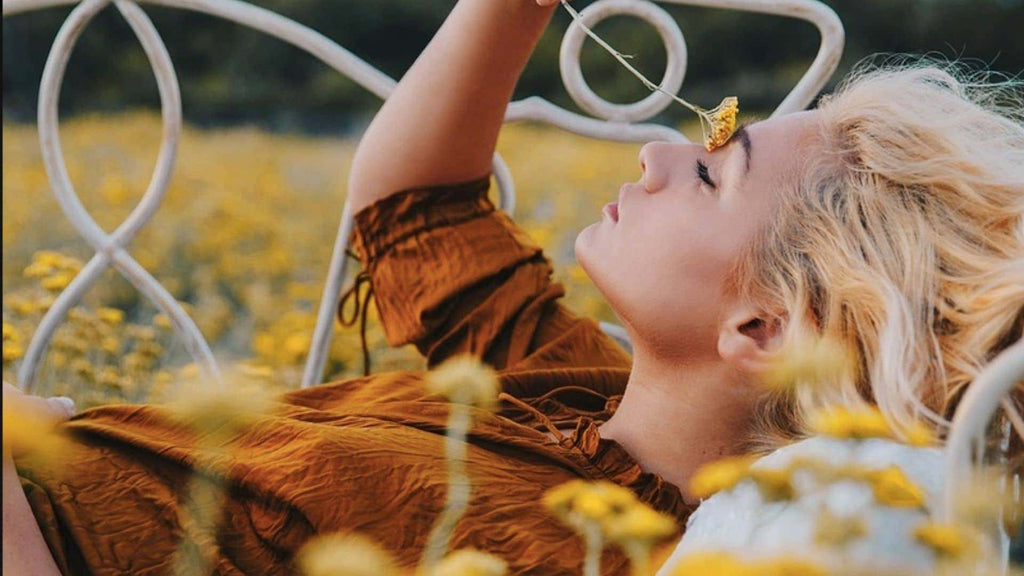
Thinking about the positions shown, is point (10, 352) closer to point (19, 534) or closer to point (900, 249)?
point (19, 534)

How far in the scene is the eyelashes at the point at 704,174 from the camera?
1218mm

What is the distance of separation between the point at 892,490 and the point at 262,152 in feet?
15.9

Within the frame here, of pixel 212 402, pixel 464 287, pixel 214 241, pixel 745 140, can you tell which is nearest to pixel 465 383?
pixel 212 402

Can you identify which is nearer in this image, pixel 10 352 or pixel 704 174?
pixel 704 174

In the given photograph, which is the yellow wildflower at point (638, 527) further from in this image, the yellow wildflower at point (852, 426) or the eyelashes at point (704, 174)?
the eyelashes at point (704, 174)

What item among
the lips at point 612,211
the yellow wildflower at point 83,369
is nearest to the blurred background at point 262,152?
the yellow wildflower at point 83,369

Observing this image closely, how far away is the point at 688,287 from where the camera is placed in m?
1.18

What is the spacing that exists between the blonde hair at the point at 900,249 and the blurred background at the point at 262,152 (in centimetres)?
47

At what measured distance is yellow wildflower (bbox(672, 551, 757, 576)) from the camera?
1.78 ft

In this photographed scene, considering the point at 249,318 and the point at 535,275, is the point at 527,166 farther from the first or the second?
the point at 535,275

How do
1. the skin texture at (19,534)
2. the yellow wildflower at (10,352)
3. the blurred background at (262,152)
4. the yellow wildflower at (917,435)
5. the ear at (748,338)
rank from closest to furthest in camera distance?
the yellow wildflower at (917,435) → the skin texture at (19,534) → the ear at (748,338) → the yellow wildflower at (10,352) → the blurred background at (262,152)

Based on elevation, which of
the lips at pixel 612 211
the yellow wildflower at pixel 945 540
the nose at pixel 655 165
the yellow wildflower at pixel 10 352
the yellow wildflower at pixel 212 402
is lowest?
the yellow wildflower at pixel 10 352

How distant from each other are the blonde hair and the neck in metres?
0.04

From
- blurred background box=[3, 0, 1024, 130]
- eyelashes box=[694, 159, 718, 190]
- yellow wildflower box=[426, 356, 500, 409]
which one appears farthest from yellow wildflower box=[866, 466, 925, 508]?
blurred background box=[3, 0, 1024, 130]
